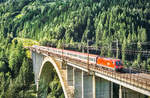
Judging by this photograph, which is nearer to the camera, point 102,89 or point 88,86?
point 102,89

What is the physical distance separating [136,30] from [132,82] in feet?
298

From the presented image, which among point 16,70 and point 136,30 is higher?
point 136,30

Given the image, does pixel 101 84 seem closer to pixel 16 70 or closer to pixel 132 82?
pixel 132 82

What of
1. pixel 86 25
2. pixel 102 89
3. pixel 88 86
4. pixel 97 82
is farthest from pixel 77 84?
pixel 86 25

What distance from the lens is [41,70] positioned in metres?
38.5

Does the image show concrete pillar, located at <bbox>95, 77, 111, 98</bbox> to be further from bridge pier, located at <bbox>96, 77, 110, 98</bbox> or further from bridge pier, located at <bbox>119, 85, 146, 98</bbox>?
bridge pier, located at <bbox>119, 85, 146, 98</bbox>

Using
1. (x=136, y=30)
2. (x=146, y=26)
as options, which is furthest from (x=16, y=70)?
(x=146, y=26)

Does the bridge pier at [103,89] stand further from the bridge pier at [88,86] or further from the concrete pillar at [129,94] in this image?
the concrete pillar at [129,94]

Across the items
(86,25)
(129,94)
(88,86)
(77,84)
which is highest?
(86,25)

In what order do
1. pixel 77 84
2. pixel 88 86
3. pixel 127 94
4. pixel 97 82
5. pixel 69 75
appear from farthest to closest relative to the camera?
pixel 69 75
pixel 77 84
pixel 88 86
pixel 97 82
pixel 127 94

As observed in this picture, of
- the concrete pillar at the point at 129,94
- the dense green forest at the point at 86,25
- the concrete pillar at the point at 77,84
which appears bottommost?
the concrete pillar at the point at 77,84

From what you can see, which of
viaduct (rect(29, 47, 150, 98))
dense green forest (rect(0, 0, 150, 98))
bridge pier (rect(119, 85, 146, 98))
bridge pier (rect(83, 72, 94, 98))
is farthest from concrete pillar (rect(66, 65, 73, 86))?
dense green forest (rect(0, 0, 150, 98))

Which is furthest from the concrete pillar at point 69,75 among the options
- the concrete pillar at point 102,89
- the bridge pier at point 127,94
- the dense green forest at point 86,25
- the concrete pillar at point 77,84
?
the dense green forest at point 86,25

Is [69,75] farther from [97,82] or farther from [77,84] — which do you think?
[97,82]
